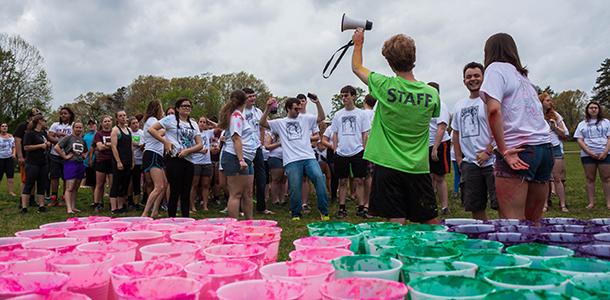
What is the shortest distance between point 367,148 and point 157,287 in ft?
7.86

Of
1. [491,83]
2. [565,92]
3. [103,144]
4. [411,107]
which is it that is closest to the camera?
[491,83]

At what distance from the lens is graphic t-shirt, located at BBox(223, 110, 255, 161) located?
5629 mm

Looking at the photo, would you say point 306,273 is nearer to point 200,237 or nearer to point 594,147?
point 200,237

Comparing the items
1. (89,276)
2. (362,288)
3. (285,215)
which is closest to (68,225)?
(89,276)

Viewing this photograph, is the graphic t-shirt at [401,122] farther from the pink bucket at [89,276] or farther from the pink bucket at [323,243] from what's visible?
the pink bucket at [89,276]

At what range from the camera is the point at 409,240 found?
2051 millimetres

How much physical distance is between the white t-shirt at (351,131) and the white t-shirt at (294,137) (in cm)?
A: 71

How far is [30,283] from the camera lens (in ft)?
5.12

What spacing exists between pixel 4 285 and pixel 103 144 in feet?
23.9

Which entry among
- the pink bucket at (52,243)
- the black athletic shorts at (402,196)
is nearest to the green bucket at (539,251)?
the black athletic shorts at (402,196)

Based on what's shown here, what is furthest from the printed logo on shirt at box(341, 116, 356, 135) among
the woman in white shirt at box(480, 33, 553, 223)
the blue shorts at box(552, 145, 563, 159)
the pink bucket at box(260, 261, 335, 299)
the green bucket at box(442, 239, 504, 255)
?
the pink bucket at box(260, 261, 335, 299)

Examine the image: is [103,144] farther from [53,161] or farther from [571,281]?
[571,281]

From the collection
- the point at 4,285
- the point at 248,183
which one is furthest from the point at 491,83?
the point at 248,183

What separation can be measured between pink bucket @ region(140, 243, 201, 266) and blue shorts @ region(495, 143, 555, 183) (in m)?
2.14
